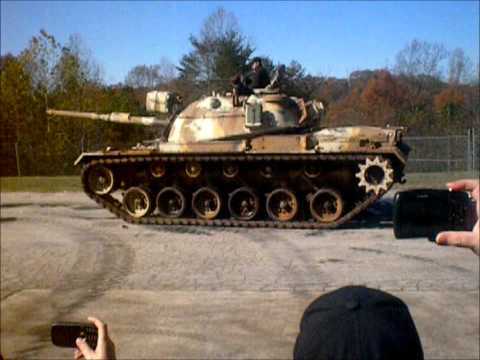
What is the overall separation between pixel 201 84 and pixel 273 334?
2.15m

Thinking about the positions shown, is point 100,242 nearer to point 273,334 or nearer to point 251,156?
point 251,156

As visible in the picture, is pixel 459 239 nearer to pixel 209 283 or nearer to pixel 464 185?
pixel 464 185

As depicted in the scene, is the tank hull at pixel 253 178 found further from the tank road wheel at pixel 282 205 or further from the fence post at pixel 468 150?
the fence post at pixel 468 150

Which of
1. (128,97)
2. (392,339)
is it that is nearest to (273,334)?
(128,97)

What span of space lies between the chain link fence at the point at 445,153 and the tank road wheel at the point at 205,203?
11.1ft

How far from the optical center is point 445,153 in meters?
10.7

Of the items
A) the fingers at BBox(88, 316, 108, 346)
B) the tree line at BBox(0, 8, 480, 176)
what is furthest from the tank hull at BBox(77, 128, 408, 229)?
the fingers at BBox(88, 316, 108, 346)

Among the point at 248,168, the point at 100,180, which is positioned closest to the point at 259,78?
the point at 248,168

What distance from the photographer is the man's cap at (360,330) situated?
171 cm

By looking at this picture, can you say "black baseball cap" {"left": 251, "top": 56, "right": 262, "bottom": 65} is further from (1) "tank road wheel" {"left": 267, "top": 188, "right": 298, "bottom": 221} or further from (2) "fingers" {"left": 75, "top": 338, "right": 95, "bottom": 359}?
(1) "tank road wheel" {"left": 267, "top": 188, "right": 298, "bottom": 221}

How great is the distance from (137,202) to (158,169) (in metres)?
0.75

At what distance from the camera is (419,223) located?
2.05 metres

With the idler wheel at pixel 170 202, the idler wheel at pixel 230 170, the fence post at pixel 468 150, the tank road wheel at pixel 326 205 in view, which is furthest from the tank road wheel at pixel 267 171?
the fence post at pixel 468 150

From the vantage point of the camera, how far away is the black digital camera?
1927mm
